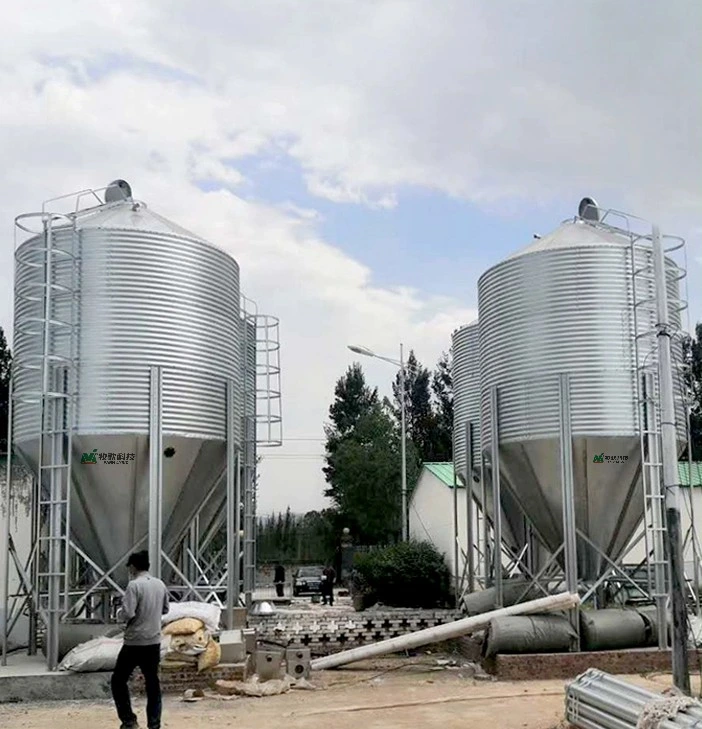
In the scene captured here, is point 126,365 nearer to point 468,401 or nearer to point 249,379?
point 249,379

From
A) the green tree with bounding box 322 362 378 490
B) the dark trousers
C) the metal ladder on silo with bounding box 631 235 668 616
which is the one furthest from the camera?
the green tree with bounding box 322 362 378 490

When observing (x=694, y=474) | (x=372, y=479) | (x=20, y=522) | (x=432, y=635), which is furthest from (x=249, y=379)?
(x=372, y=479)

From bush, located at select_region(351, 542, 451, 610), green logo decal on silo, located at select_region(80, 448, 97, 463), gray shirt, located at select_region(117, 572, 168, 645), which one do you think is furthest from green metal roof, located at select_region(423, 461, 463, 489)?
gray shirt, located at select_region(117, 572, 168, 645)

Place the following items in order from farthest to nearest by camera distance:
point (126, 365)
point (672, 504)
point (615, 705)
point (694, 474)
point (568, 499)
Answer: point (694, 474)
point (568, 499)
point (126, 365)
point (672, 504)
point (615, 705)

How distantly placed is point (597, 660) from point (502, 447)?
12.3 ft

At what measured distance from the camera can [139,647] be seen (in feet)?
31.7

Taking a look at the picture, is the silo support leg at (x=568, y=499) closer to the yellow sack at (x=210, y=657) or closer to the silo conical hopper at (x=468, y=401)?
the yellow sack at (x=210, y=657)

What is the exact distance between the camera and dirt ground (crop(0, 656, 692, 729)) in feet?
36.2

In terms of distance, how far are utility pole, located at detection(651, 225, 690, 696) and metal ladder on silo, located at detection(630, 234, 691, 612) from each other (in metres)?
3.33

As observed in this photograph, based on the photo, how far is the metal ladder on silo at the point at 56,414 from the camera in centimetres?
1394

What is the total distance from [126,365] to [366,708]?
19.9ft

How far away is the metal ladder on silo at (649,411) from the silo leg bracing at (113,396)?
6408 mm

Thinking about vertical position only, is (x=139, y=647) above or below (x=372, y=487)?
below

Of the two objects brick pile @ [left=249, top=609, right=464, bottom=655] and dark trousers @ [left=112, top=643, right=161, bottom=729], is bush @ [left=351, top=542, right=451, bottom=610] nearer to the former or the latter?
brick pile @ [left=249, top=609, right=464, bottom=655]
